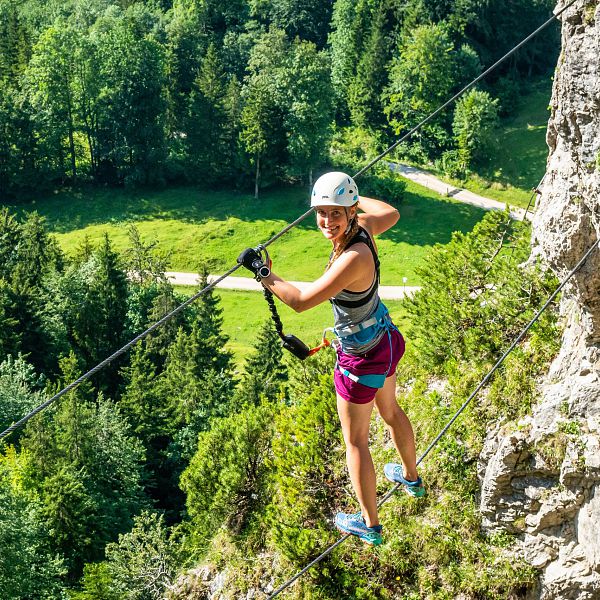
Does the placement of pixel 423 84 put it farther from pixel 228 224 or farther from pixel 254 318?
pixel 254 318

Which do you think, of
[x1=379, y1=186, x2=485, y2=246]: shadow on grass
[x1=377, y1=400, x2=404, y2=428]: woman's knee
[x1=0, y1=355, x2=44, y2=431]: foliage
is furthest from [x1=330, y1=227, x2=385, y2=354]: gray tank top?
[x1=379, y1=186, x2=485, y2=246]: shadow on grass

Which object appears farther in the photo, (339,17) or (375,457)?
(339,17)

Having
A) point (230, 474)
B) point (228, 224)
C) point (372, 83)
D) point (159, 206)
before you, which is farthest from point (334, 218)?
point (372, 83)

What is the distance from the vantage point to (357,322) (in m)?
7.66

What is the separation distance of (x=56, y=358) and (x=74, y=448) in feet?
46.5

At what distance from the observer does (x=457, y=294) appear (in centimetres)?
1727

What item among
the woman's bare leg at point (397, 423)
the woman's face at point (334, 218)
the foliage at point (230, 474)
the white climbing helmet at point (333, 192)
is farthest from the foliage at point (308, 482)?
the white climbing helmet at point (333, 192)

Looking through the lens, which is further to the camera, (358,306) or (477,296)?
(477,296)

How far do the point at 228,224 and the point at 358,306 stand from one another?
182ft

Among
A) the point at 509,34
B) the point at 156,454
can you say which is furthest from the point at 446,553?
the point at 509,34

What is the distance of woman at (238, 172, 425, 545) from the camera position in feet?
22.7

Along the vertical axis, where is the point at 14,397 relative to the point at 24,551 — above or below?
below

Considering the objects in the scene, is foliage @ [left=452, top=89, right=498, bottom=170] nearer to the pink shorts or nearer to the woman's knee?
the woman's knee

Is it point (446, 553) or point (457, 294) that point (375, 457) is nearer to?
point (446, 553)
